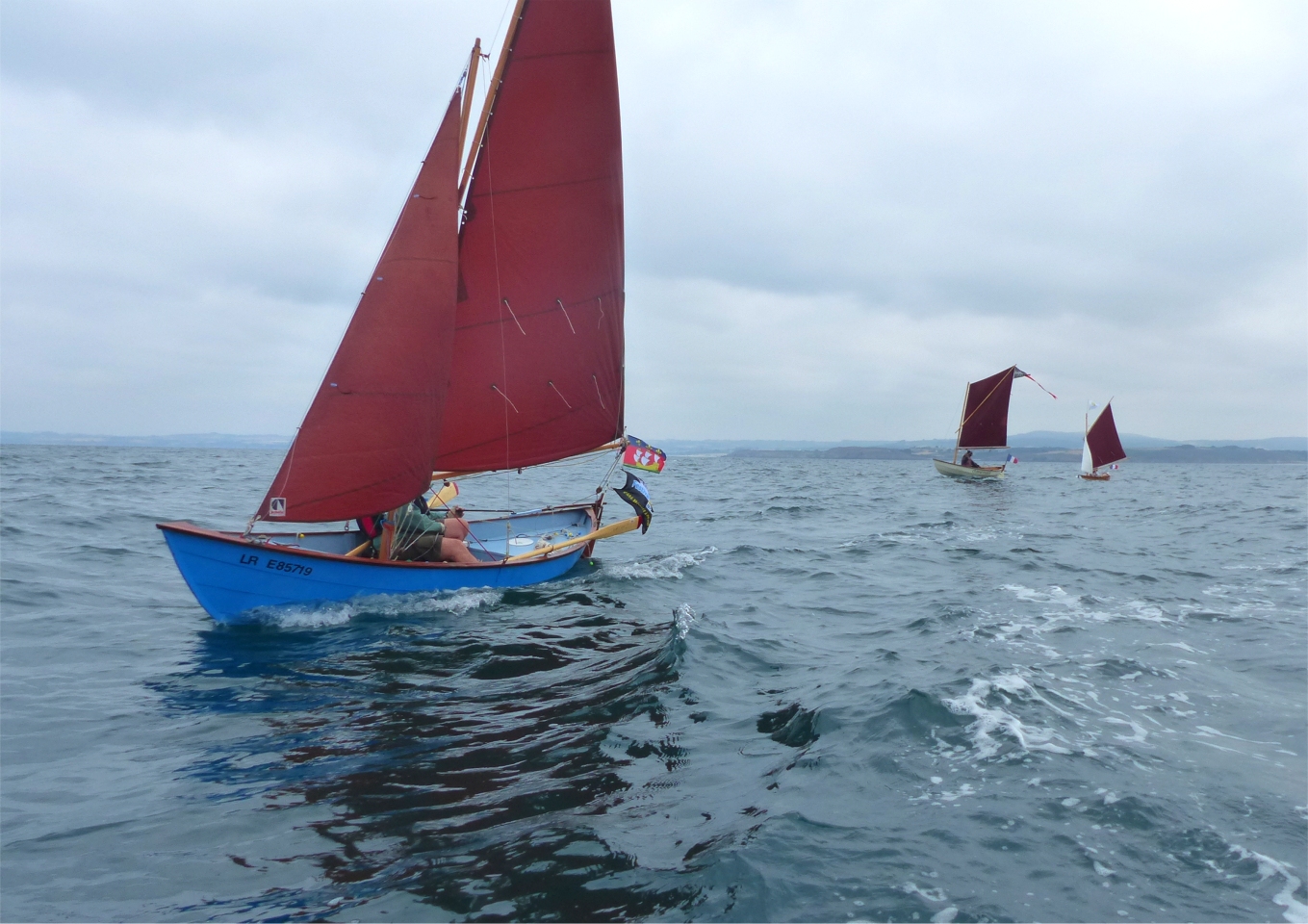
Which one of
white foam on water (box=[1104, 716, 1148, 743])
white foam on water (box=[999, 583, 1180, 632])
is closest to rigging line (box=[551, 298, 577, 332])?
white foam on water (box=[999, 583, 1180, 632])

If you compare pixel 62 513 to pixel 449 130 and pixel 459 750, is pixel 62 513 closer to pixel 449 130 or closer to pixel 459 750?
pixel 449 130

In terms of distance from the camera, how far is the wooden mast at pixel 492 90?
12.7 meters

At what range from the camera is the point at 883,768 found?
666cm

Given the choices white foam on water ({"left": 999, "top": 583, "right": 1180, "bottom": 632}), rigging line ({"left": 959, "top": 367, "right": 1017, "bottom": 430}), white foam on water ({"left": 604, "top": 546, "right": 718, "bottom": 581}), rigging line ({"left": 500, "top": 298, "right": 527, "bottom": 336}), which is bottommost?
white foam on water ({"left": 604, "top": 546, "right": 718, "bottom": 581})

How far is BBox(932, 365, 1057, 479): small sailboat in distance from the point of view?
57250 millimetres

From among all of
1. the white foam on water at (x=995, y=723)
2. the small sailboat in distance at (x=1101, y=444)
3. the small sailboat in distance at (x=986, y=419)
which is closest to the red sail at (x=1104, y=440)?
the small sailboat in distance at (x=1101, y=444)

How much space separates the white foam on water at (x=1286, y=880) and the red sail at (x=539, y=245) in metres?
12.1

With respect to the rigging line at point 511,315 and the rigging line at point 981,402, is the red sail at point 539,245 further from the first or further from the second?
the rigging line at point 981,402

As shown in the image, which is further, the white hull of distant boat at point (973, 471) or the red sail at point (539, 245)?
the white hull of distant boat at point (973, 471)

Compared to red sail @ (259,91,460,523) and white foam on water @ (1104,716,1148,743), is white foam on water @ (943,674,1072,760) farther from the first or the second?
red sail @ (259,91,460,523)

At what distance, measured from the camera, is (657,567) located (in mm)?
17406

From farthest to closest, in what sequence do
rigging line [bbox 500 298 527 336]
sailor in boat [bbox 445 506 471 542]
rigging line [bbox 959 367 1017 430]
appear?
rigging line [bbox 959 367 1017 430] → sailor in boat [bbox 445 506 471 542] → rigging line [bbox 500 298 527 336]

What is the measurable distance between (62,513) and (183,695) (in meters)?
19.9

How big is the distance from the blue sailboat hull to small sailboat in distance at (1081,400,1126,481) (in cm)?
6630
